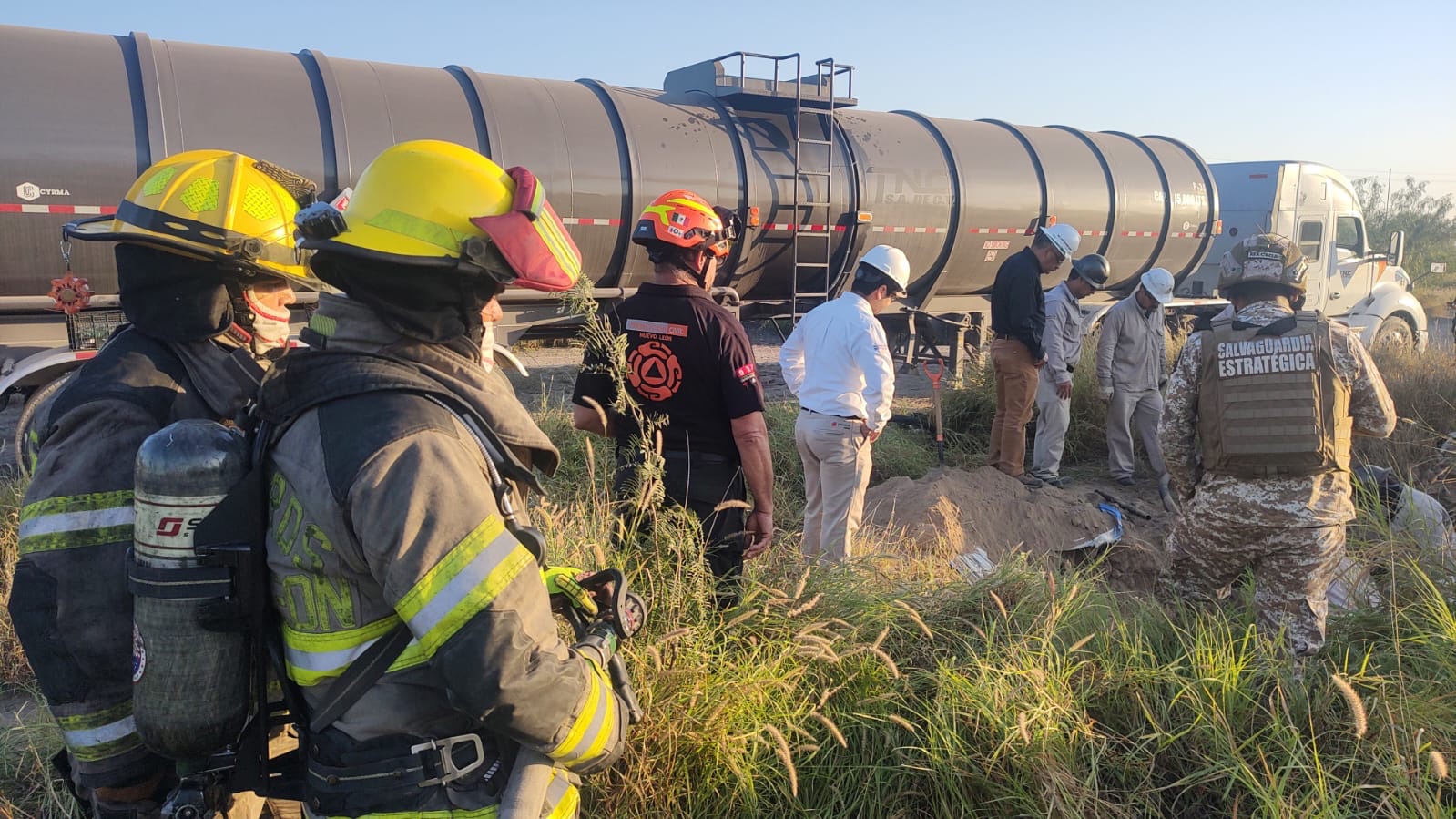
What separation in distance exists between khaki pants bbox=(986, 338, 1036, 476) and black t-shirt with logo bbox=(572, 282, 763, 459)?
451cm

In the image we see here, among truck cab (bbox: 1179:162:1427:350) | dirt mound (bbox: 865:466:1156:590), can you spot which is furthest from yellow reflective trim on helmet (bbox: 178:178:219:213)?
truck cab (bbox: 1179:162:1427:350)

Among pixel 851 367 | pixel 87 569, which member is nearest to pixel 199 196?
pixel 87 569

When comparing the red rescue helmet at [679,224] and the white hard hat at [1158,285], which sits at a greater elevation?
the red rescue helmet at [679,224]

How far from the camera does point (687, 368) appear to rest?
3.41 metres

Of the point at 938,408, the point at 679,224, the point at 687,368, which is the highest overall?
the point at 679,224

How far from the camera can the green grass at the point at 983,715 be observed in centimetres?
240

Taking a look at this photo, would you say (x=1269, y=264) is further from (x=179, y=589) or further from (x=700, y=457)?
(x=179, y=589)

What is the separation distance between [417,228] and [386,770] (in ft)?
3.02

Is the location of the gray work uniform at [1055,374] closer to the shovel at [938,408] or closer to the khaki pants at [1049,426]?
the khaki pants at [1049,426]

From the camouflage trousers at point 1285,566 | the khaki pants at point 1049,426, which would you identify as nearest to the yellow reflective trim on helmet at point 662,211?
the camouflage trousers at point 1285,566

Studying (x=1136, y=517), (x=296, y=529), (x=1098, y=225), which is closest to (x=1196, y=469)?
(x=1136, y=517)

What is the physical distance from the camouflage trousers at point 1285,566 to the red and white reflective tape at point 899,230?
21.8 feet

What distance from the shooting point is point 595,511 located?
3.27 metres

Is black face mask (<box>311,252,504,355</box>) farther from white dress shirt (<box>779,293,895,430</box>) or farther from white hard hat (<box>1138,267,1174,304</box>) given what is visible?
white hard hat (<box>1138,267,1174,304</box>)
